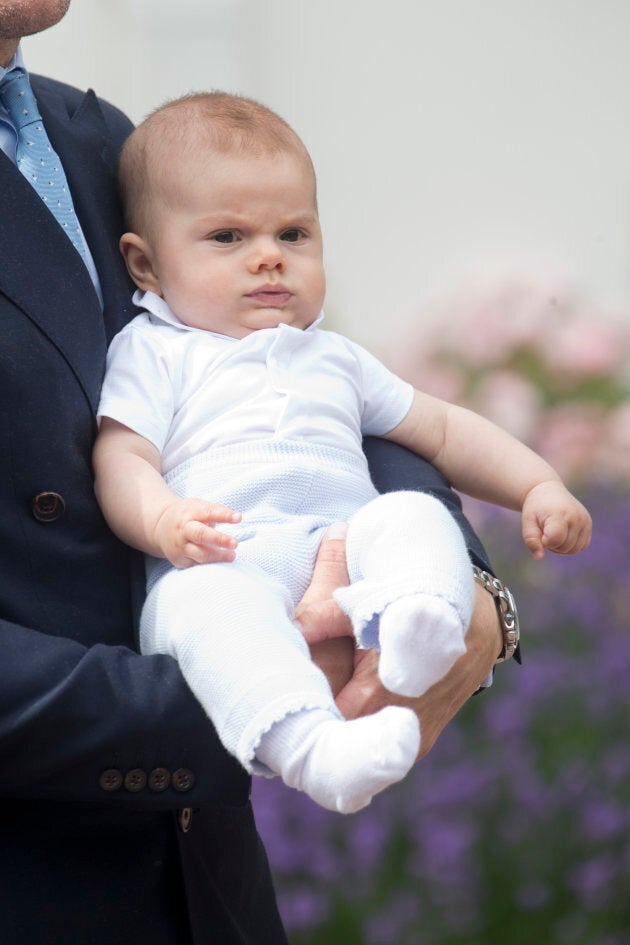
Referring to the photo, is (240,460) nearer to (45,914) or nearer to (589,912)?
(45,914)

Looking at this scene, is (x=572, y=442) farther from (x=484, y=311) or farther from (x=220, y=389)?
(x=220, y=389)

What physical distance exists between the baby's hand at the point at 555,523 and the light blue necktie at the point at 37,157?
694 mm

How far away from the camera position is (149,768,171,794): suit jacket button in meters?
1.48

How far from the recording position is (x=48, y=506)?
155 centimetres

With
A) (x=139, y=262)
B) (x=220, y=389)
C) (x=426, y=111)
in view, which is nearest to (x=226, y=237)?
(x=139, y=262)

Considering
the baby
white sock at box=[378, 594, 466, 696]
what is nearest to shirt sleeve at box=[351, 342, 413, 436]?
the baby

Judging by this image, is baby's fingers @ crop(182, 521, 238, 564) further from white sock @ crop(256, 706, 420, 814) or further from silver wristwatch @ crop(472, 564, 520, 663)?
silver wristwatch @ crop(472, 564, 520, 663)

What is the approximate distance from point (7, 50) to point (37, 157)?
17 cm

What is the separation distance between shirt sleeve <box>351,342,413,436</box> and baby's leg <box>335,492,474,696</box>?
0.41 meters

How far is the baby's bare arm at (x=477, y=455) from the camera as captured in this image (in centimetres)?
192

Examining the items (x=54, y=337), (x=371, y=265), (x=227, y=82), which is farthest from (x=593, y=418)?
(x=54, y=337)

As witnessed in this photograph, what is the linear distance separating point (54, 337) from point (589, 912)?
256cm

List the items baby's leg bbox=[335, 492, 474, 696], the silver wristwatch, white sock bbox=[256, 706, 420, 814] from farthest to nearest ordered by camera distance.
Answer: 1. the silver wristwatch
2. baby's leg bbox=[335, 492, 474, 696]
3. white sock bbox=[256, 706, 420, 814]

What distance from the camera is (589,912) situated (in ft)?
11.5
